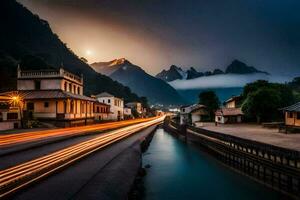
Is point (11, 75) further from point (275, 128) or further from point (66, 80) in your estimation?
point (275, 128)

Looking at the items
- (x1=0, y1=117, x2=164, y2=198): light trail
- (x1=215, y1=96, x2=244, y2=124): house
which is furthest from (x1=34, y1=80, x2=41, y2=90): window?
(x1=215, y1=96, x2=244, y2=124): house

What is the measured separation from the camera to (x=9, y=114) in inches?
2061

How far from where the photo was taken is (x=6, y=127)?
49.4 m

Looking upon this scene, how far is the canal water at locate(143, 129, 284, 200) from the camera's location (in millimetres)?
24359

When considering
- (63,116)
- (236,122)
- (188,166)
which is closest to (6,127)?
(63,116)

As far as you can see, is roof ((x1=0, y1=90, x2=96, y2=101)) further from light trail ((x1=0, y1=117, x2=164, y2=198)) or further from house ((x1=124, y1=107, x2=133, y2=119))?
house ((x1=124, y1=107, x2=133, y2=119))

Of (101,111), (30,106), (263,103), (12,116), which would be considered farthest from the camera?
(101,111)

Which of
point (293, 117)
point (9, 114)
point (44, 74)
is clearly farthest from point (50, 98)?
point (293, 117)

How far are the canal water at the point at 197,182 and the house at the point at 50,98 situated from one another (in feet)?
82.6

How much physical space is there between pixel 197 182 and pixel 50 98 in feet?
129

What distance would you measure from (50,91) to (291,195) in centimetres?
5338

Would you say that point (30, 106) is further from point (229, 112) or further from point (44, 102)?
point (229, 112)

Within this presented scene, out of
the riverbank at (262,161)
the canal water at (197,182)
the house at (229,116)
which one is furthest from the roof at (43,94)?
the house at (229,116)

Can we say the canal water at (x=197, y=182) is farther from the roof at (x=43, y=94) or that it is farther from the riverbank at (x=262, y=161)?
the roof at (x=43, y=94)
